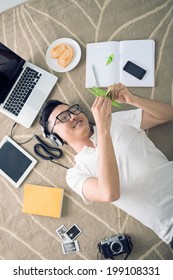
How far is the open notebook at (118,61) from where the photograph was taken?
73.7 inches

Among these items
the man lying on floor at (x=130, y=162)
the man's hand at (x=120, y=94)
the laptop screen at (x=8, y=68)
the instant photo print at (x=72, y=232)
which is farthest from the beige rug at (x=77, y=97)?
the man's hand at (x=120, y=94)

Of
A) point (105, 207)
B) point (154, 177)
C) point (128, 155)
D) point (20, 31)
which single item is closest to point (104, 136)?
point (128, 155)

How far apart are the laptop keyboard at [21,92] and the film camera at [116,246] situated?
898 millimetres

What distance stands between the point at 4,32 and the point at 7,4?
0.58 ft

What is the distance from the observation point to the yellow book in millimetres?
1893

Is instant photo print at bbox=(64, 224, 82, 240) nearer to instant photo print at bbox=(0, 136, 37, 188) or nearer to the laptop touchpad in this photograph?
Answer: instant photo print at bbox=(0, 136, 37, 188)

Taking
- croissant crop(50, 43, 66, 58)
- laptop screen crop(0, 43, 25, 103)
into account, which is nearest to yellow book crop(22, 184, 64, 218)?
laptop screen crop(0, 43, 25, 103)

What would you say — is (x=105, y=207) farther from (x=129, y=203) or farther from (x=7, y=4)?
(x=7, y=4)

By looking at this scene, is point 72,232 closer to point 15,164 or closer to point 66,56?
point 15,164

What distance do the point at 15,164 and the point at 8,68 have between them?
22.1 inches

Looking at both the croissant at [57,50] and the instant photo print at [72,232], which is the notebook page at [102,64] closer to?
the croissant at [57,50]

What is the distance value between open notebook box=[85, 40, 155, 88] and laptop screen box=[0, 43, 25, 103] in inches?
16.4

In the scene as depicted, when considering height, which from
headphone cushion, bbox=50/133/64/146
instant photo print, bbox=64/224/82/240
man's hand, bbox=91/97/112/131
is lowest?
instant photo print, bbox=64/224/82/240

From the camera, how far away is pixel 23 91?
1955 millimetres
